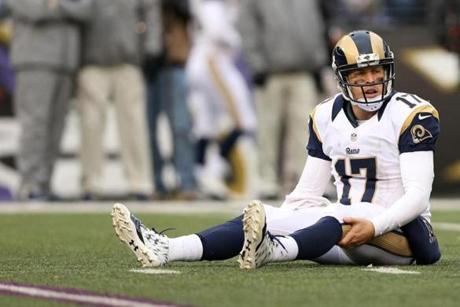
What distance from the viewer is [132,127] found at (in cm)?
1198

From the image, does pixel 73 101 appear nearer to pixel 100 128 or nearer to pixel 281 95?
pixel 100 128

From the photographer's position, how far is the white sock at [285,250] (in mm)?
5652

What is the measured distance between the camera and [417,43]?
13.3 m

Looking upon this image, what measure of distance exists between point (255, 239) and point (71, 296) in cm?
89

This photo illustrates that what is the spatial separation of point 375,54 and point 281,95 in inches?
249

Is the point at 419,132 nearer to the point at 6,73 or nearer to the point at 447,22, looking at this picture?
the point at 6,73

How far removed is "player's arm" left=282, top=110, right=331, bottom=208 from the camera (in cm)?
609

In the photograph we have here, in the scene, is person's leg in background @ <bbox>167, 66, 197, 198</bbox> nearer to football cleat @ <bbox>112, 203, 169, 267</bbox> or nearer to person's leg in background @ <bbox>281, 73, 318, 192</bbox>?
person's leg in background @ <bbox>281, 73, 318, 192</bbox>

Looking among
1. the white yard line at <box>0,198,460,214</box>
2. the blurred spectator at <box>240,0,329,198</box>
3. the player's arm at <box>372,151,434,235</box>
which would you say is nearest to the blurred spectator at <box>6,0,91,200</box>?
the white yard line at <box>0,198,460,214</box>

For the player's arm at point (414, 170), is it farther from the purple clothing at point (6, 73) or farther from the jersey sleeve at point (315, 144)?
the purple clothing at point (6, 73)

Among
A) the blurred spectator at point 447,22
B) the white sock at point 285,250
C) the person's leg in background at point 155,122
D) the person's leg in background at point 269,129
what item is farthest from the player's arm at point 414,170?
the blurred spectator at point 447,22

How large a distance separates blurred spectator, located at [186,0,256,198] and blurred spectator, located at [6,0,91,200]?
1.79 metres

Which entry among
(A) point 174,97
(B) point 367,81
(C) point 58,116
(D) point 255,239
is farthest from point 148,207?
(D) point 255,239

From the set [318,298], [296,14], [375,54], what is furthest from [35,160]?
[318,298]
